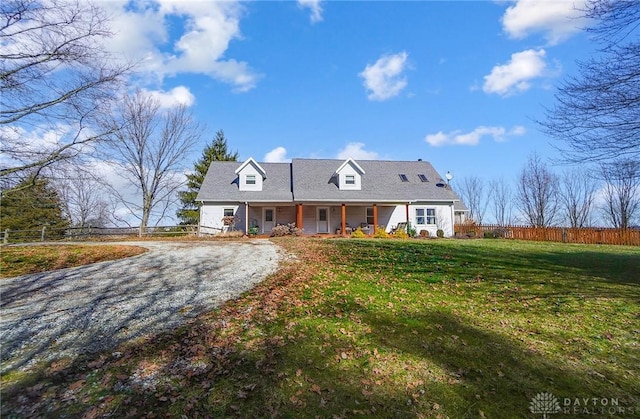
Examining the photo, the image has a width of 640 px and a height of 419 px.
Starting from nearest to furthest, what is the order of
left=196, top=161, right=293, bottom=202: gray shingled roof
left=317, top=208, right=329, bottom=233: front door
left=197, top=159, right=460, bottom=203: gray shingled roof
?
1. left=196, top=161, right=293, bottom=202: gray shingled roof
2. left=197, top=159, right=460, bottom=203: gray shingled roof
3. left=317, top=208, right=329, bottom=233: front door

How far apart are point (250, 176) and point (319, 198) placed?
228 inches

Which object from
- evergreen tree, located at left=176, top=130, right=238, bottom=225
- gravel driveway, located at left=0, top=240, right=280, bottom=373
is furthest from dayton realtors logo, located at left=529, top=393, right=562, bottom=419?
evergreen tree, located at left=176, top=130, right=238, bottom=225

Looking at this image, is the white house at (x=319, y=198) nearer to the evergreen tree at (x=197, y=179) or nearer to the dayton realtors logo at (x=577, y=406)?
the evergreen tree at (x=197, y=179)

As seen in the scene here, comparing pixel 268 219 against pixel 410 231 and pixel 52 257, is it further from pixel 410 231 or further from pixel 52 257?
pixel 52 257

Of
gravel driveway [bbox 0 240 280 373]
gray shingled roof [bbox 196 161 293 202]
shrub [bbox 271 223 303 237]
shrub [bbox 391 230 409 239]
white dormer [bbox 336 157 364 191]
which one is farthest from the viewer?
white dormer [bbox 336 157 364 191]

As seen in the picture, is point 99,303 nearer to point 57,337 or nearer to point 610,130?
point 57,337

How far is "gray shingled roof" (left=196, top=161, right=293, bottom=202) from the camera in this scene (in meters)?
23.4

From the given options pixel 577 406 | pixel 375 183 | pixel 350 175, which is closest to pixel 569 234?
pixel 375 183

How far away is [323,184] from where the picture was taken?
25297 mm

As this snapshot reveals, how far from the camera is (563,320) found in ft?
19.0

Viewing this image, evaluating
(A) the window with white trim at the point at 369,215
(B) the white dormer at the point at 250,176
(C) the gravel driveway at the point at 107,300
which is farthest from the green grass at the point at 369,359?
(A) the window with white trim at the point at 369,215

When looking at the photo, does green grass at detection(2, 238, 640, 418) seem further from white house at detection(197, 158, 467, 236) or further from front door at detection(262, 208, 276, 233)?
front door at detection(262, 208, 276, 233)

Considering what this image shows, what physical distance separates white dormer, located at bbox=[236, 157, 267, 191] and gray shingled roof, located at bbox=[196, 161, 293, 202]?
437 mm

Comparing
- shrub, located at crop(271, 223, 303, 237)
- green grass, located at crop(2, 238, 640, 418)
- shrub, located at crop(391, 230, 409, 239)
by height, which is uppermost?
shrub, located at crop(271, 223, 303, 237)
